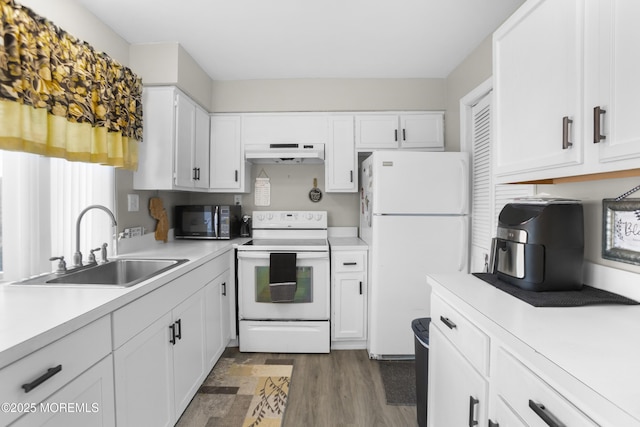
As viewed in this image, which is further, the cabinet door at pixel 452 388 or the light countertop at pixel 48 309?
the cabinet door at pixel 452 388

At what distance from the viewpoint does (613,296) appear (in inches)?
45.3

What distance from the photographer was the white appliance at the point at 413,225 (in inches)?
93.8

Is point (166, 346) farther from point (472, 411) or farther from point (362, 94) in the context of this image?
point (362, 94)

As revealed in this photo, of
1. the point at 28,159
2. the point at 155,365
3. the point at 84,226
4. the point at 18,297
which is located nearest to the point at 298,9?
the point at 28,159

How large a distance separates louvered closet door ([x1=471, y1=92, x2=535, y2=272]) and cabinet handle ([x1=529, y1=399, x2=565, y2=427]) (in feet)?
5.14

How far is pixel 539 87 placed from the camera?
1.21m

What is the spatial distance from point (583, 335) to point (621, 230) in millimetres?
599

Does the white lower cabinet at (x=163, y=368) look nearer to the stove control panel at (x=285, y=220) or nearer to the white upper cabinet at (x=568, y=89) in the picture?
the stove control panel at (x=285, y=220)

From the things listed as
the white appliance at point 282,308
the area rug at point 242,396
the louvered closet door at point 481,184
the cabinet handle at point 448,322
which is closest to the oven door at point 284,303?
the white appliance at point 282,308

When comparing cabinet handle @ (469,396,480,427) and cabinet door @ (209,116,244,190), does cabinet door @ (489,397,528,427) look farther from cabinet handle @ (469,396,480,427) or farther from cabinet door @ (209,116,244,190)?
cabinet door @ (209,116,244,190)

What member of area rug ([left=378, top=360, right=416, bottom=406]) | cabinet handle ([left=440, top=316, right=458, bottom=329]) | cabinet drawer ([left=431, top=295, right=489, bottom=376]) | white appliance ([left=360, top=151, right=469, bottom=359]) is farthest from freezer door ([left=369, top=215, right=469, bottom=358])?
cabinet handle ([left=440, top=316, right=458, bottom=329])

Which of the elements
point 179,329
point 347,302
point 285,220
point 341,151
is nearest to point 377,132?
point 341,151

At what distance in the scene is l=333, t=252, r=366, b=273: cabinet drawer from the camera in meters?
2.63

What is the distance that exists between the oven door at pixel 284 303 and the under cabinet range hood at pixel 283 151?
3.00ft
